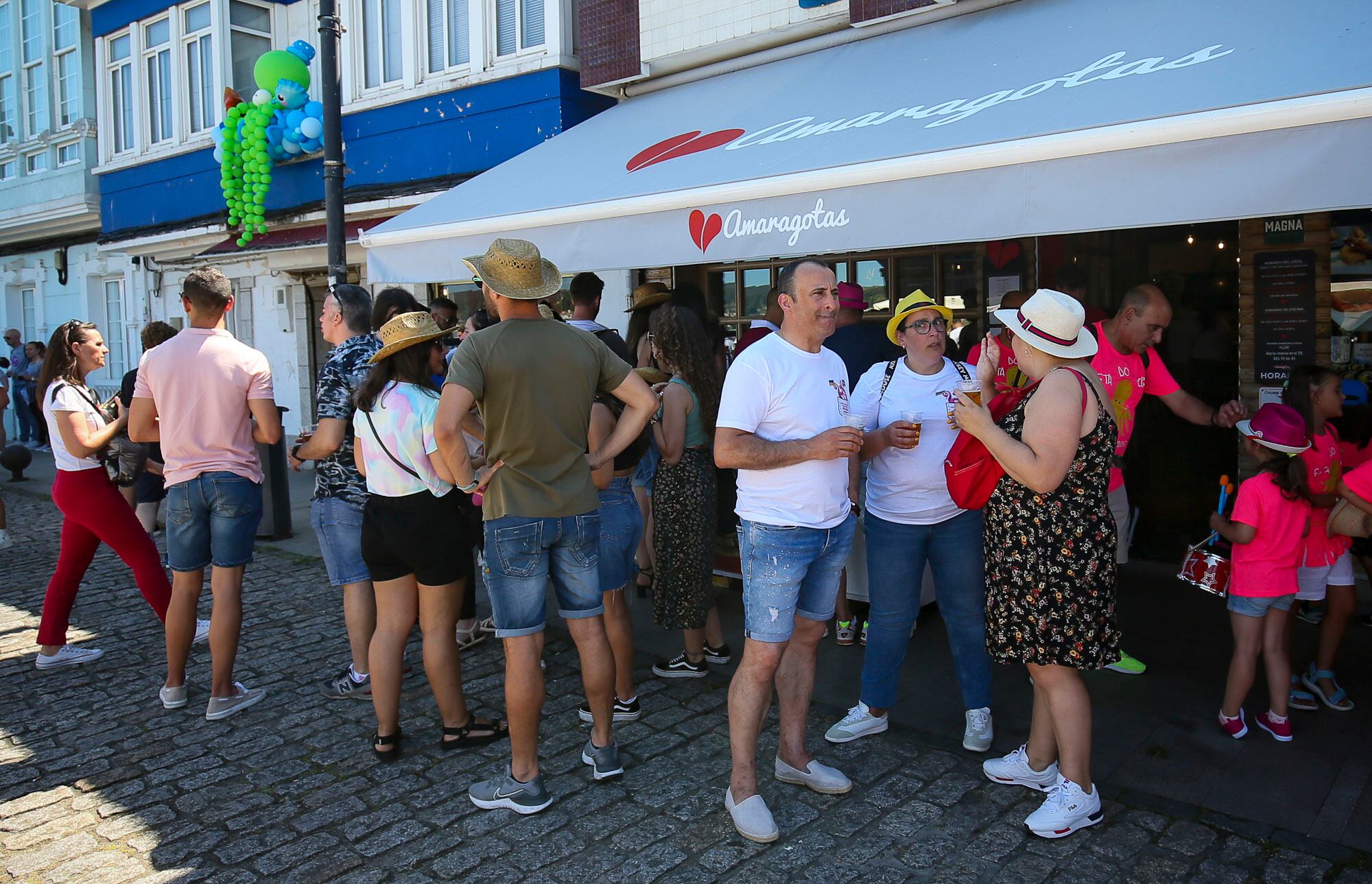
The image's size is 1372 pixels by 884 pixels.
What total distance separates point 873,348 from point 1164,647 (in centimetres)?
203

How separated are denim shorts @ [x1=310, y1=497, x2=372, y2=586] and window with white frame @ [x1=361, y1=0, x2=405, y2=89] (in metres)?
6.92

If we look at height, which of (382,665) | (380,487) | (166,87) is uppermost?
(166,87)

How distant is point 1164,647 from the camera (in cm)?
488

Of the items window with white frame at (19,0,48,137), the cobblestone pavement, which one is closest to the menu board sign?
the cobblestone pavement

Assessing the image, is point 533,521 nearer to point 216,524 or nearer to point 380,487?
point 380,487

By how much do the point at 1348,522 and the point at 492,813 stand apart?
3.34 metres

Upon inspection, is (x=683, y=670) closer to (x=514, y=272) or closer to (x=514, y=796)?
(x=514, y=796)

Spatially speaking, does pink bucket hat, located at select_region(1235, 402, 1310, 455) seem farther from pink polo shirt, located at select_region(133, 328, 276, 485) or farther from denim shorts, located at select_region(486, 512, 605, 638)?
pink polo shirt, located at select_region(133, 328, 276, 485)

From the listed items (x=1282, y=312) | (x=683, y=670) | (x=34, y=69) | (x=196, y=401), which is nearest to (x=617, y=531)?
(x=683, y=670)

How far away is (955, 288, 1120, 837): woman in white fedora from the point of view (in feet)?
9.87

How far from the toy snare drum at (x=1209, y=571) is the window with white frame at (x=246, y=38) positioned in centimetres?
1151

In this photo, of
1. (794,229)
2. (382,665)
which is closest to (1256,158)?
(794,229)

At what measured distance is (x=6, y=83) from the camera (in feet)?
54.2

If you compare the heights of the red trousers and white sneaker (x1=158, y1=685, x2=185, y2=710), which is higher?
the red trousers
